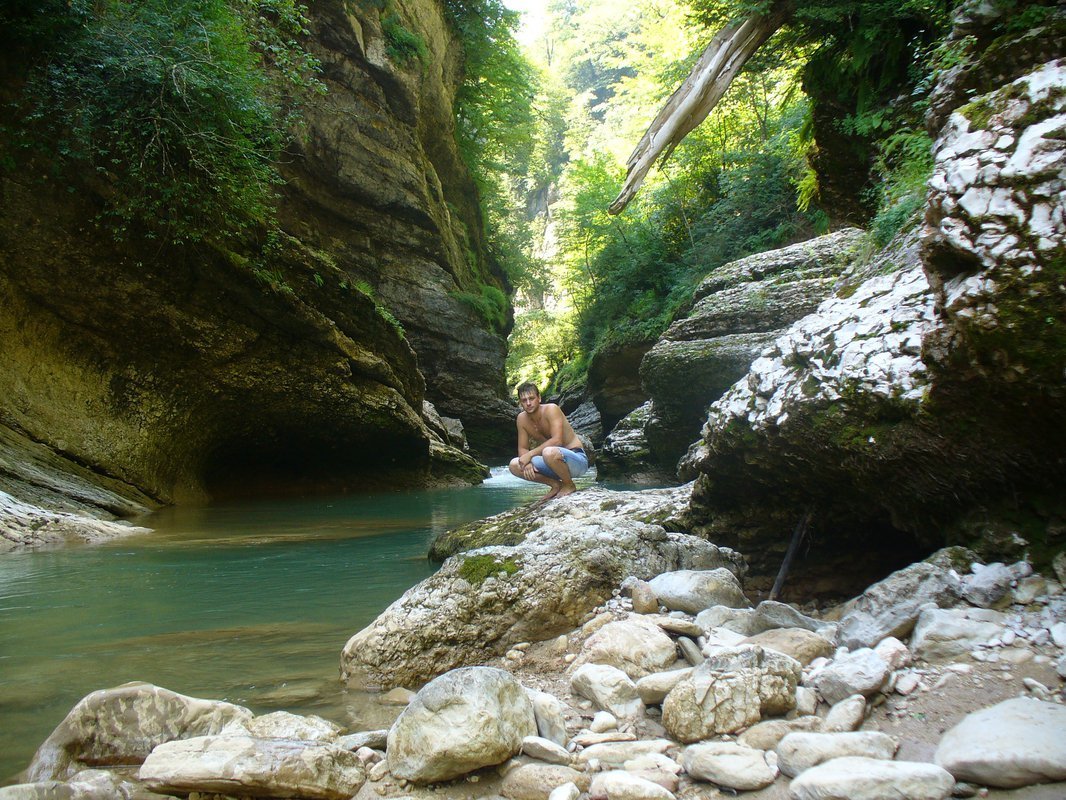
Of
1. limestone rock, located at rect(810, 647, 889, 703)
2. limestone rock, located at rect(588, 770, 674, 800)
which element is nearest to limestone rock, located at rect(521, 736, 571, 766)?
limestone rock, located at rect(588, 770, 674, 800)

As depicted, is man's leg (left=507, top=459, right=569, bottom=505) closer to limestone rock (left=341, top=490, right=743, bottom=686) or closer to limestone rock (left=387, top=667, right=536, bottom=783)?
limestone rock (left=341, top=490, right=743, bottom=686)

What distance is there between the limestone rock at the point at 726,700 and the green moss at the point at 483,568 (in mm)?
1654

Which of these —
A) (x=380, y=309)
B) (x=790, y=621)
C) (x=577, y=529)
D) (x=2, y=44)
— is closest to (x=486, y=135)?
(x=380, y=309)

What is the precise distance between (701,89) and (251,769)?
1039 centimetres

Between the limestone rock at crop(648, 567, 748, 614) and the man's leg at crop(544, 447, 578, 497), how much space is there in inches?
97.6

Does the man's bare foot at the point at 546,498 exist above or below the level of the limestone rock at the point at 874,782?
above

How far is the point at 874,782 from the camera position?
164 centimetres

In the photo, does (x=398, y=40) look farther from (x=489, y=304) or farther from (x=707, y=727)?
(x=707, y=727)

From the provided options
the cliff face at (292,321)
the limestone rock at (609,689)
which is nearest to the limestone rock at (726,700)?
the limestone rock at (609,689)

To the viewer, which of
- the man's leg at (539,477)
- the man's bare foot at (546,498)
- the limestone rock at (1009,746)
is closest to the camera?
the limestone rock at (1009,746)

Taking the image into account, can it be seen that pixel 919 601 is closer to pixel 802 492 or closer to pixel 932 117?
pixel 802 492

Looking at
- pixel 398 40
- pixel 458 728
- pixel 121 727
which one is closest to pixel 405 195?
pixel 398 40

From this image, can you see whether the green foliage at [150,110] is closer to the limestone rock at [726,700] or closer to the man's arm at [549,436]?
the man's arm at [549,436]

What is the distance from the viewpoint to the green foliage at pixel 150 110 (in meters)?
8.02
